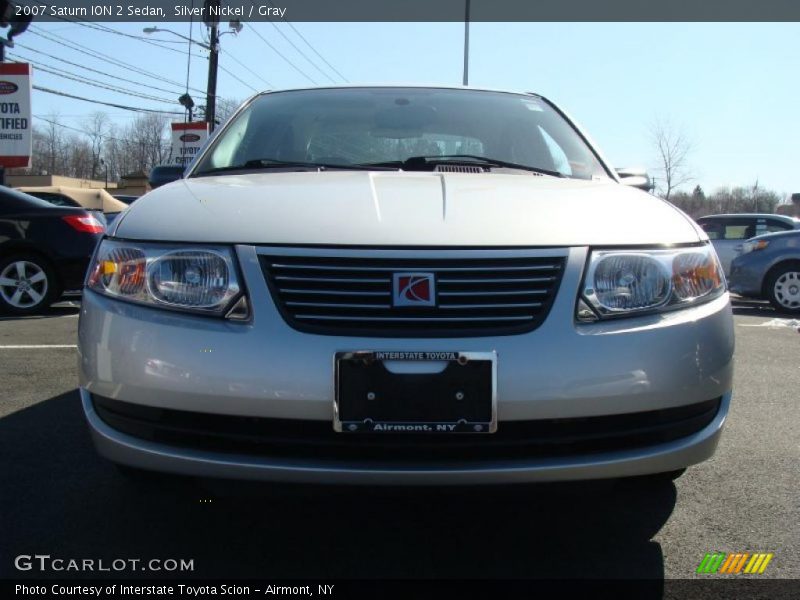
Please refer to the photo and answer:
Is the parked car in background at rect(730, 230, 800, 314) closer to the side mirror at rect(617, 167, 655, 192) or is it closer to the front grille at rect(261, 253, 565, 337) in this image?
the side mirror at rect(617, 167, 655, 192)

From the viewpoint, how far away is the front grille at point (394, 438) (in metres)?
1.95

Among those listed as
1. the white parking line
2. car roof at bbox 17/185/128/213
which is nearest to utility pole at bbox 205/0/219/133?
car roof at bbox 17/185/128/213

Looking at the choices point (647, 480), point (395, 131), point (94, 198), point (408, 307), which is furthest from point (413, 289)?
point (94, 198)

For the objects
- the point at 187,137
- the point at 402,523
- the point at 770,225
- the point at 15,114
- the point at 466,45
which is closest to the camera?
the point at 402,523

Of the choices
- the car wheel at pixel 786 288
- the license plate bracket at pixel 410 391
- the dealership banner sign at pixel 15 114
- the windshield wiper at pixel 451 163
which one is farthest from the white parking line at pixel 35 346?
the car wheel at pixel 786 288

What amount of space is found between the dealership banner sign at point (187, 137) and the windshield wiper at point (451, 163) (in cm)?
1888

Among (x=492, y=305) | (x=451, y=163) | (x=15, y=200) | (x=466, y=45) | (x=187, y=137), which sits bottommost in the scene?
(x=492, y=305)

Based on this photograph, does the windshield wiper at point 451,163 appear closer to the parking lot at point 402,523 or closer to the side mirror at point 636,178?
the side mirror at point 636,178

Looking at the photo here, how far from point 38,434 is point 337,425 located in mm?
2266

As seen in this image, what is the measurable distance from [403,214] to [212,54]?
22142 millimetres

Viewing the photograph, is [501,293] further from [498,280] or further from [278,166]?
[278,166]

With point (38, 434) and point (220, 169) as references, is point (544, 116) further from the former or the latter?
point (38, 434)

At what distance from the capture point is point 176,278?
2125 mm

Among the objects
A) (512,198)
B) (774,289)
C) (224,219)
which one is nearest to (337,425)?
Result: (224,219)
